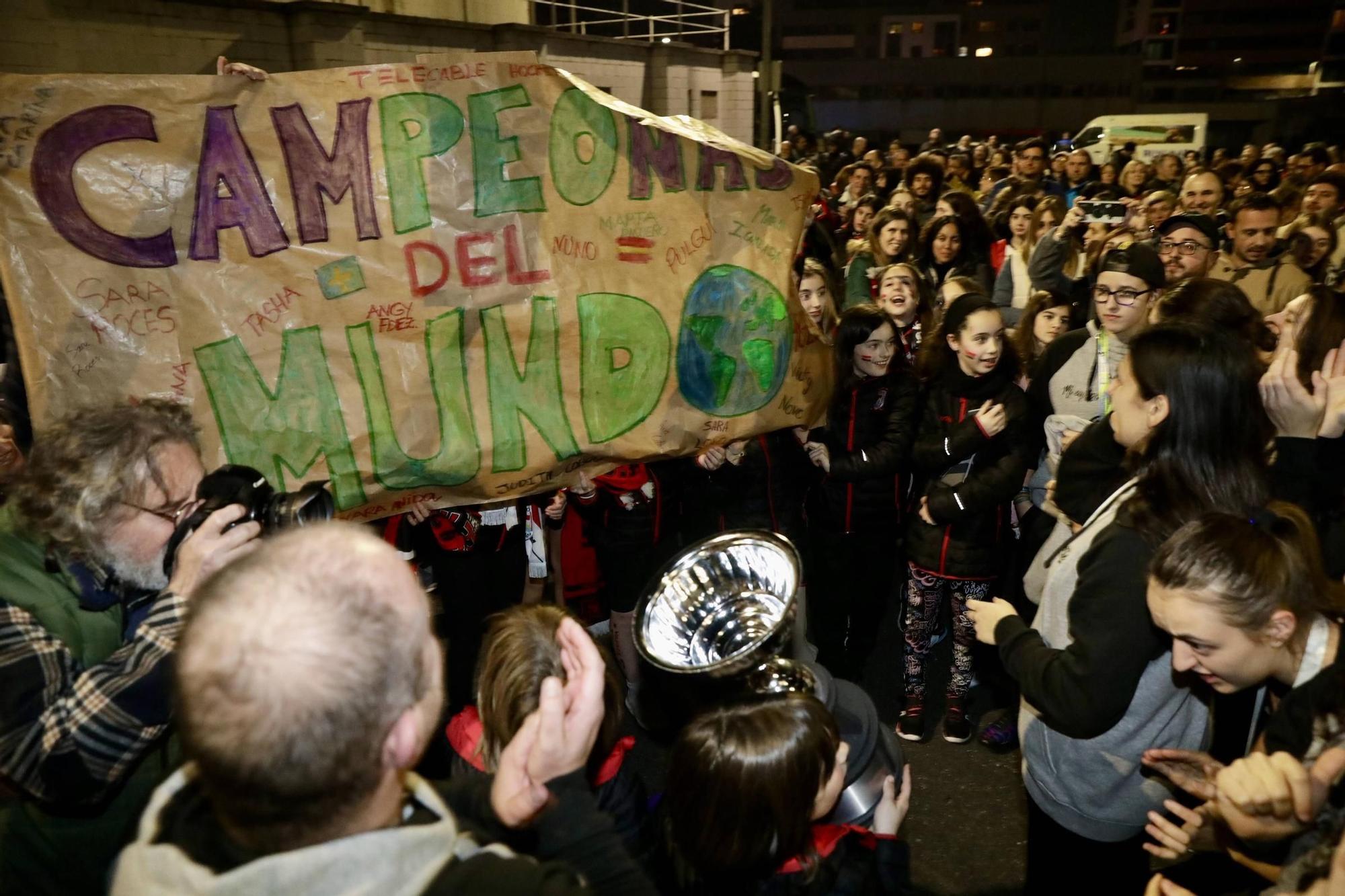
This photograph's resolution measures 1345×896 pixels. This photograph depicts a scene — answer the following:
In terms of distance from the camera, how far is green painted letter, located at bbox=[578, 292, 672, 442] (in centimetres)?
312

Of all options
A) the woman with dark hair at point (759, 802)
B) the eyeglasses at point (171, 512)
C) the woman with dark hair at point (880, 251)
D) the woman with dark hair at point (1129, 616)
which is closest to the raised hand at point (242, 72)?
the eyeglasses at point (171, 512)

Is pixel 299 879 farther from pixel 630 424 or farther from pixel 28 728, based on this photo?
pixel 630 424

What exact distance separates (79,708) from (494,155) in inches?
80.3

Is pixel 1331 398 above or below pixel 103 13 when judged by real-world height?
below

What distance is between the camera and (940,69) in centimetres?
5831

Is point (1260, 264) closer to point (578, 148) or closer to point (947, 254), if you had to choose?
point (947, 254)

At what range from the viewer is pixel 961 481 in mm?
3494

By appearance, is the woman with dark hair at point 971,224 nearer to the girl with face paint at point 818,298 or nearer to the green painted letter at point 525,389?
the girl with face paint at point 818,298

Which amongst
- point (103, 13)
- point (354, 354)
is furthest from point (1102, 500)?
point (103, 13)

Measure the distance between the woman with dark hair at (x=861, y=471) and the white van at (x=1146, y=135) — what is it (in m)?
16.4

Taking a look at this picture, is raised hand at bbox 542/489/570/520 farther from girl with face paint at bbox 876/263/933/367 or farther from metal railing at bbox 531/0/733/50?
metal railing at bbox 531/0/733/50

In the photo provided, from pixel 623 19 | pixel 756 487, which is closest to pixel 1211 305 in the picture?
pixel 756 487

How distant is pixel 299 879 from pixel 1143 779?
196cm

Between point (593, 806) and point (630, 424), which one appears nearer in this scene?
point (593, 806)
